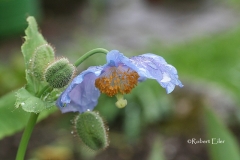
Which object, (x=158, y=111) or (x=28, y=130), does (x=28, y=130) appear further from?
(x=158, y=111)

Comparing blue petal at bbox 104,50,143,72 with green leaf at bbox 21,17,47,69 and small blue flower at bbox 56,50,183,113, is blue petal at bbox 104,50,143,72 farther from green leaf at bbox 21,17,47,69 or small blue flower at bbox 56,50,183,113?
green leaf at bbox 21,17,47,69

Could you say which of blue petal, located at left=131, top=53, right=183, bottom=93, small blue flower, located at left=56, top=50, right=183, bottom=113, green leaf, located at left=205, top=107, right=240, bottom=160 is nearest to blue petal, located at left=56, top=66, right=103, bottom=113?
small blue flower, located at left=56, top=50, right=183, bottom=113

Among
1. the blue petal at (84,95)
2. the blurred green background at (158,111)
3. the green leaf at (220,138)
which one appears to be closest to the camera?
the blue petal at (84,95)

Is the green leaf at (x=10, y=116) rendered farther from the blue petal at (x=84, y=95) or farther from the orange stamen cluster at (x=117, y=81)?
the orange stamen cluster at (x=117, y=81)

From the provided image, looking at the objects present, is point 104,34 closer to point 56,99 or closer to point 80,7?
point 80,7

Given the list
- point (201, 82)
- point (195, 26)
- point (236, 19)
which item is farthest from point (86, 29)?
point (201, 82)

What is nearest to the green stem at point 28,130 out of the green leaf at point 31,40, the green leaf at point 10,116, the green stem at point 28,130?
the green stem at point 28,130
